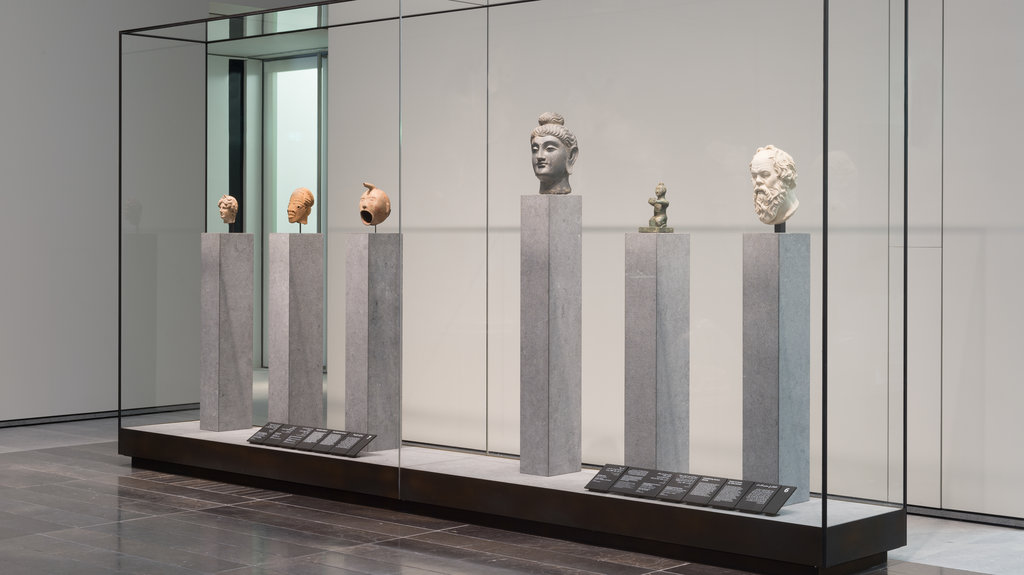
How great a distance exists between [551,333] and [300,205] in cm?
204

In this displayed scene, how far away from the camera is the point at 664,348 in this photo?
5.58m

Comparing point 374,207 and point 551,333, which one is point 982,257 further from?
point 374,207

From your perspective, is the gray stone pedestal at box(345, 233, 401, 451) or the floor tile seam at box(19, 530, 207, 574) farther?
the gray stone pedestal at box(345, 233, 401, 451)

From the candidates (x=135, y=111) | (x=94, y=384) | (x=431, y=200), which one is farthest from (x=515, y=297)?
(x=94, y=384)

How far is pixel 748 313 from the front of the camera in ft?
17.2

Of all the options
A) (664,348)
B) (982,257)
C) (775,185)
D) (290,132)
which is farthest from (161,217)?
(982,257)

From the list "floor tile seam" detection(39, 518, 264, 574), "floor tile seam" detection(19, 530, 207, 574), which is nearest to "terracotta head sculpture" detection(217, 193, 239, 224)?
"floor tile seam" detection(39, 518, 264, 574)

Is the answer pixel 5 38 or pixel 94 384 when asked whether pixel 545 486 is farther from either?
pixel 5 38

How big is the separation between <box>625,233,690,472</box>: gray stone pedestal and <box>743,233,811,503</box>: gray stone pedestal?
476 mm

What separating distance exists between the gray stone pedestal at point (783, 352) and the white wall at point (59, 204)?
22.1 ft

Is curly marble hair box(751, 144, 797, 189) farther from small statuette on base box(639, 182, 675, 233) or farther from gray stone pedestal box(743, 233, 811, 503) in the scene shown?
small statuette on base box(639, 182, 675, 233)

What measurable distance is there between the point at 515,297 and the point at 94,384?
497 cm

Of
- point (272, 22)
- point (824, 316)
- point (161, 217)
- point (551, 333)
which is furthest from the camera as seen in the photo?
point (161, 217)

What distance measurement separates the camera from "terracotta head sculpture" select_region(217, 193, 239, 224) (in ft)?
24.8
